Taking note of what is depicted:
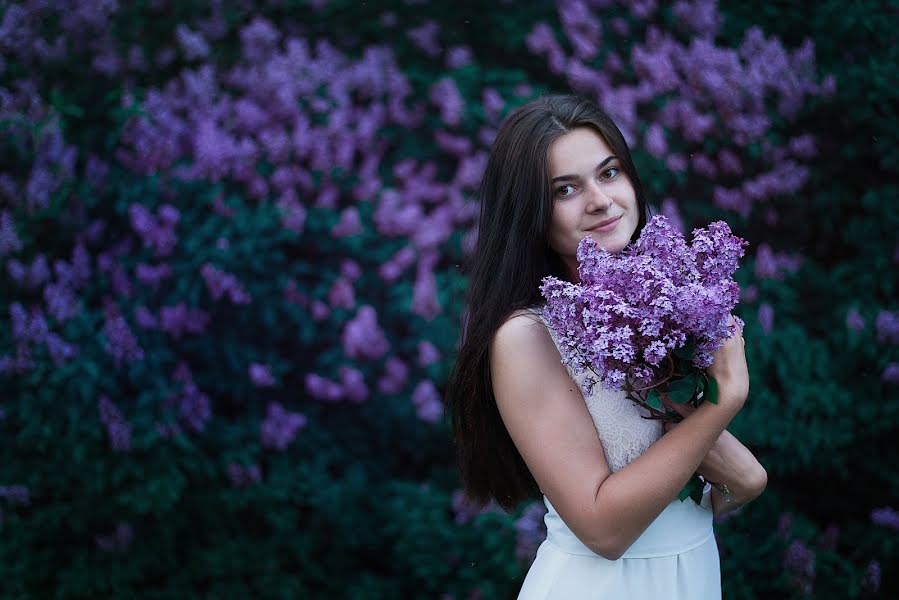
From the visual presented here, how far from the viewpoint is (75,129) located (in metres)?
3.61

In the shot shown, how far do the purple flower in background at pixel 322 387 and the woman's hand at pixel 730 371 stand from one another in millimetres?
2201

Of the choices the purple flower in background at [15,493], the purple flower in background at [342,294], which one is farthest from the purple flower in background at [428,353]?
the purple flower in background at [15,493]

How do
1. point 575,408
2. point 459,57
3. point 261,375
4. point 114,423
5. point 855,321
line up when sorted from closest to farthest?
1. point 575,408
2. point 855,321
3. point 114,423
4. point 261,375
5. point 459,57

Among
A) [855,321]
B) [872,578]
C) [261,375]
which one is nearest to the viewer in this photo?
[872,578]

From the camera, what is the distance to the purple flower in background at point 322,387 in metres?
3.41

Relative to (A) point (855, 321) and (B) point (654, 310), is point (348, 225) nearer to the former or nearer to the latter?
(A) point (855, 321)

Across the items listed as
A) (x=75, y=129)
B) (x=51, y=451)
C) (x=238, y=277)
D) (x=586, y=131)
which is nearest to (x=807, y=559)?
(x=586, y=131)

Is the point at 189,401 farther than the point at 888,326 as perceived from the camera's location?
Yes

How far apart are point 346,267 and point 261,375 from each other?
0.55 meters

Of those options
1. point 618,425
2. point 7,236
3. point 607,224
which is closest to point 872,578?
point 618,425

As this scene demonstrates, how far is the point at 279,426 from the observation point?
3.44m

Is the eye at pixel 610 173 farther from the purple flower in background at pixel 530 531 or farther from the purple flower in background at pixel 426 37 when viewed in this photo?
the purple flower in background at pixel 426 37

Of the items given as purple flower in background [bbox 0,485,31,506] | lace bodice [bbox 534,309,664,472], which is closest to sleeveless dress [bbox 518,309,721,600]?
lace bodice [bbox 534,309,664,472]

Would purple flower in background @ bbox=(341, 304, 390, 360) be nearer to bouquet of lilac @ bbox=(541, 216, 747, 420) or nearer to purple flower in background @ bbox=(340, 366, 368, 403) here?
purple flower in background @ bbox=(340, 366, 368, 403)
